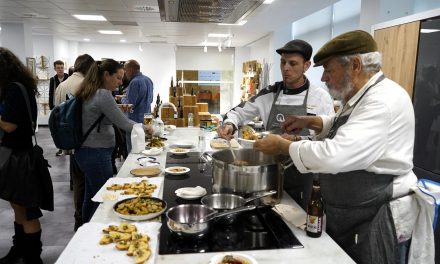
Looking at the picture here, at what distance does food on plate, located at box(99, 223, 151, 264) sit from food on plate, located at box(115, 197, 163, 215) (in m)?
0.11

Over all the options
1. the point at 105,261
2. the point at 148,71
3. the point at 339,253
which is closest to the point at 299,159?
the point at 339,253

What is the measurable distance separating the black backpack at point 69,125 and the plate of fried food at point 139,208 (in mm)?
1143

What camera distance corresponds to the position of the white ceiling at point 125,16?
5652mm

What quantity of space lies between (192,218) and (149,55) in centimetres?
1215

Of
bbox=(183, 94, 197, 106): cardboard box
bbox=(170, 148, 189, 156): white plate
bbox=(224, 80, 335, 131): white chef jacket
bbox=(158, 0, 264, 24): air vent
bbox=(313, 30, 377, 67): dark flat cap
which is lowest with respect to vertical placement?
bbox=(170, 148, 189, 156): white plate

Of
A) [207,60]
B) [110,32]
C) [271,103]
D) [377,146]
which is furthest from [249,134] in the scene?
[207,60]

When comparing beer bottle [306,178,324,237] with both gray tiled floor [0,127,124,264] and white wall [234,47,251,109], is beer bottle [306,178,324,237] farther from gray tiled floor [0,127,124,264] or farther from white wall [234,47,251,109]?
white wall [234,47,251,109]

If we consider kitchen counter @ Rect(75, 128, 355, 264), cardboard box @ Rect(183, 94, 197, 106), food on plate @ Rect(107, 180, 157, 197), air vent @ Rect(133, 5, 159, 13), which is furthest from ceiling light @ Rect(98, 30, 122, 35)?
kitchen counter @ Rect(75, 128, 355, 264)

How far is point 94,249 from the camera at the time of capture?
3.89ft

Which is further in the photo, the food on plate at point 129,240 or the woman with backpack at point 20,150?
the woman with backpack at point 20,150

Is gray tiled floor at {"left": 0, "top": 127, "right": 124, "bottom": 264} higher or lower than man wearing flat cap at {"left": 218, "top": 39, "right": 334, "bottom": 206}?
lower

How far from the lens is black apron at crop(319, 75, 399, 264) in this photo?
136 centimetres

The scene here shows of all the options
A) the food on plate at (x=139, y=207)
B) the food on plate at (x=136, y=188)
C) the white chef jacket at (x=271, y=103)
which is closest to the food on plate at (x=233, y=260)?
the food on plate at (x=139, y=207)

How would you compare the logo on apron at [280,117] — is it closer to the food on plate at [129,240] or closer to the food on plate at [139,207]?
the food on plate at [139,207]
